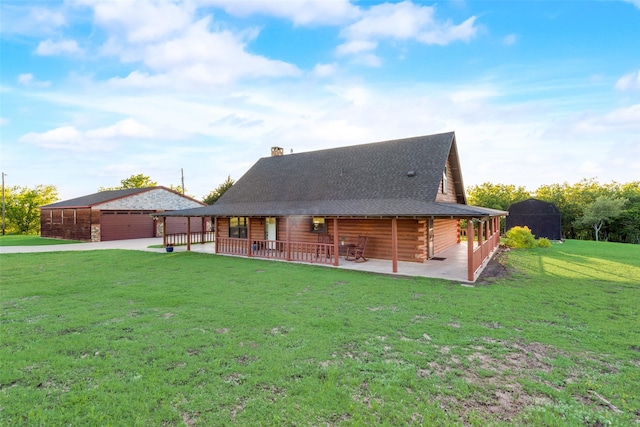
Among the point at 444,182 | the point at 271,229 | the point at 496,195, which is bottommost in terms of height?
the point at 271,229

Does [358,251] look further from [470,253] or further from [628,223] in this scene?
[628,223]

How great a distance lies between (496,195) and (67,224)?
43780mm

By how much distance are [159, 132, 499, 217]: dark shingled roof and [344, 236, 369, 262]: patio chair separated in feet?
5.74

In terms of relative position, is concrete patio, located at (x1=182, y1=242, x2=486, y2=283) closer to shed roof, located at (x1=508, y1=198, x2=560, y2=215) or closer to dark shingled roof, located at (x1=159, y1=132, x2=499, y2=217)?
dark shingled roof, located at (x1=159, y1=132, x2=499, y2=217)

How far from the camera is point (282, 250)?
1538cm

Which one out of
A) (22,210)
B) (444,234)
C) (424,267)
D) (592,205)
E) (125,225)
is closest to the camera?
(424,267)

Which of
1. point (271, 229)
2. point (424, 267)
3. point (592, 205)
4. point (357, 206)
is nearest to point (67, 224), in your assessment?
point (271, 229)

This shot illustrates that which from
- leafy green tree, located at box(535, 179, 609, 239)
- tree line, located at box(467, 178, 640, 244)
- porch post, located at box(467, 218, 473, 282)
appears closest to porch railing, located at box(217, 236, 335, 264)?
porch post, located at box(467, 218, 473, 282)

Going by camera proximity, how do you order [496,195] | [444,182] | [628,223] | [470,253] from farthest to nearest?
[496,195]
[628,223]
[444,182]
[470,253]

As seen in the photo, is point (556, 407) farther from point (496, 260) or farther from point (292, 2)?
point (292, 2)

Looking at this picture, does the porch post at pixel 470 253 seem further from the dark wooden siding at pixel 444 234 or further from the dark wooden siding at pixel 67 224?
the dark wooden siding at pixel 67 224

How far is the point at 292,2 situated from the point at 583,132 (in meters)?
26.2

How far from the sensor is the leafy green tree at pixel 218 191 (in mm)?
29766

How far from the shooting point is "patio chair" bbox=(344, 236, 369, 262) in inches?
505
